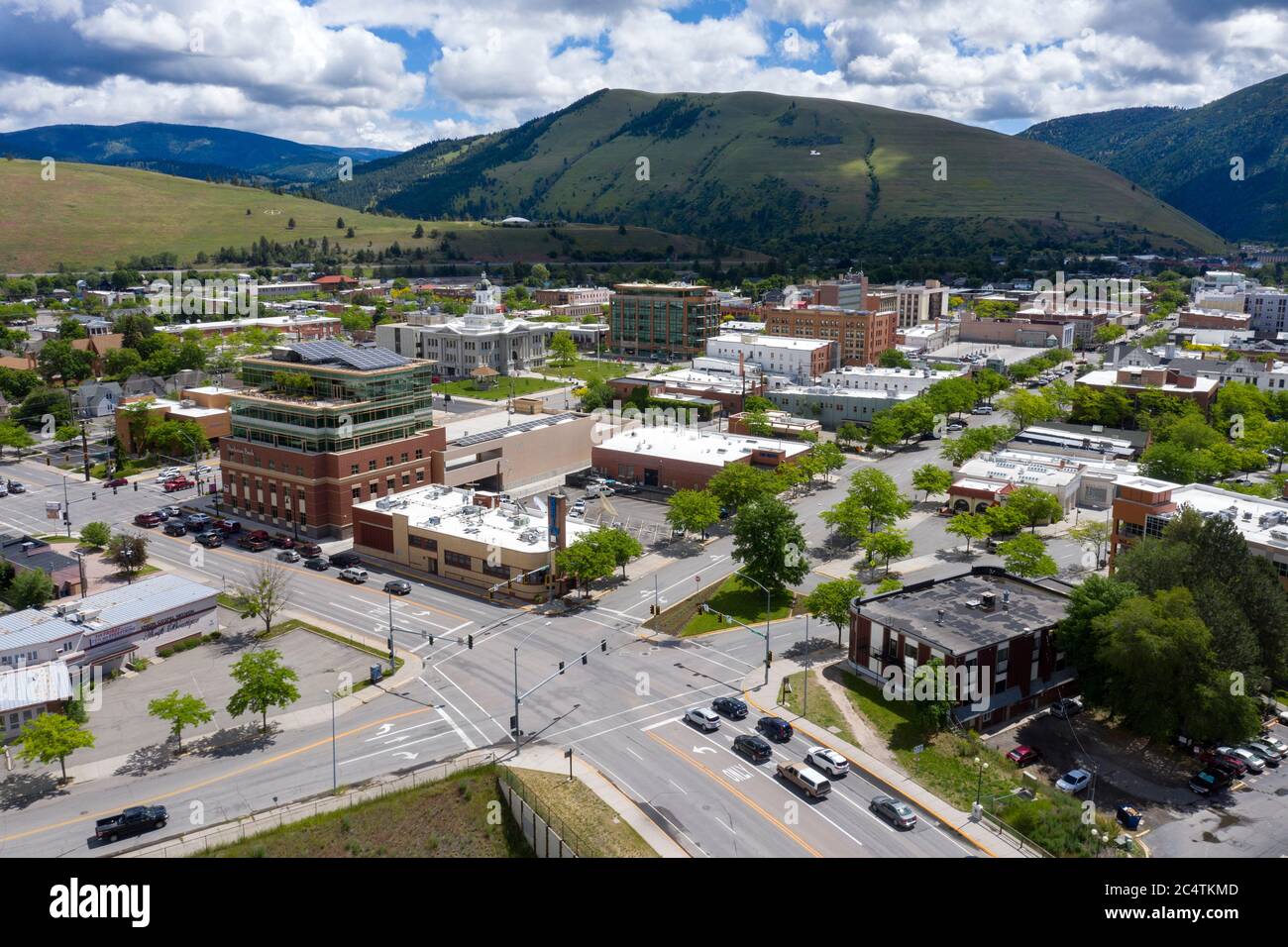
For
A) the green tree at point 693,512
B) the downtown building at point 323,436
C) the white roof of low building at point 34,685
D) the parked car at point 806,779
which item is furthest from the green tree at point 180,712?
the green tree at point 693,512

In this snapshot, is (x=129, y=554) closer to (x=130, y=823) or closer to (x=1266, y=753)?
(x=130, y=823)

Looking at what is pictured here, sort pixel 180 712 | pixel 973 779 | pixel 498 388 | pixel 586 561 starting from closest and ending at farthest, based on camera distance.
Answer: pixel 973 779, pixel 180 712, pixel 586 561, pixel 498 388

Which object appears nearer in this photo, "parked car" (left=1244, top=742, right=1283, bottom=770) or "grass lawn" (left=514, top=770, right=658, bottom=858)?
"grass lawn" (left=514, top=770, right=658, bottom=858)

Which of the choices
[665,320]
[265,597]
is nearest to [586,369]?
[665,320]

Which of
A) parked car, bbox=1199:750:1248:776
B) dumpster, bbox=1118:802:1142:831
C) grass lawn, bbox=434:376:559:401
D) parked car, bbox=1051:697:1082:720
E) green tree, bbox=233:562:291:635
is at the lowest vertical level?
dumpster, bbox=1118:802:1142:831

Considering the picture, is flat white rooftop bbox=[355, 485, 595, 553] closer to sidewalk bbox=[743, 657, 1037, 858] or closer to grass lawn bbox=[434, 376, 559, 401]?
sidewalk bbox=[743, 657, 1037, 858]

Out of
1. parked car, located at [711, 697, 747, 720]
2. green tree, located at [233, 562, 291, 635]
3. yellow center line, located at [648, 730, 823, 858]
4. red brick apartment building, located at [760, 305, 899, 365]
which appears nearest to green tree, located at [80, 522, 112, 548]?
green tree, located at [233, 562, 291, 635]

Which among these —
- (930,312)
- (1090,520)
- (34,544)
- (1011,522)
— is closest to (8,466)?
(34,544)
